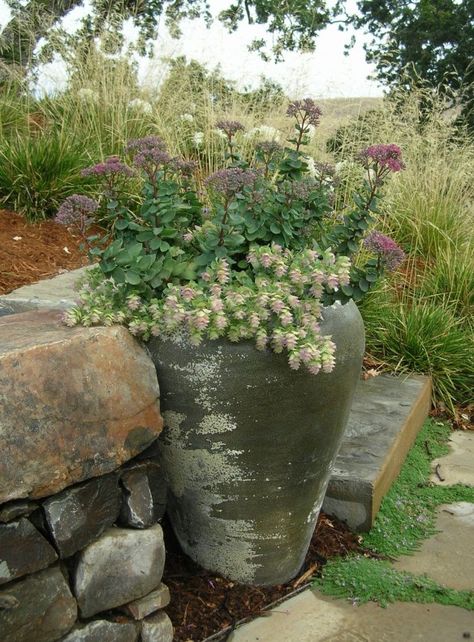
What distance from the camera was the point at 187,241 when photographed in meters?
2.14

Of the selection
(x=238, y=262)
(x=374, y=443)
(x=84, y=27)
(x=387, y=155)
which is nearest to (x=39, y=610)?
(x=238, y=262)

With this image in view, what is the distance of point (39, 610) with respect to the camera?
1627 millimetres

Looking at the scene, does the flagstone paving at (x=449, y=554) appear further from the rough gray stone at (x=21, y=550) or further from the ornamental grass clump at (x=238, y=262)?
the rough gray stone at (x=21, y=550)

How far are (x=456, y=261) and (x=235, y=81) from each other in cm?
290

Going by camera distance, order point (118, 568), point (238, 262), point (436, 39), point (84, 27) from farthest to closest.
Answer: point (436, 39)
point (84, 27)
point (238, 262)
point (118, 568)

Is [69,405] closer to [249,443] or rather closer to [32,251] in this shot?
[249,443]

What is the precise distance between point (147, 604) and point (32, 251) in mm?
2200

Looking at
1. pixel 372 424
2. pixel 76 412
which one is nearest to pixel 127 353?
pixel 76 412

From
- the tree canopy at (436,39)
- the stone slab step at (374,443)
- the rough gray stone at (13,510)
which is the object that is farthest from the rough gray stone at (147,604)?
the tree canopy at (436,39)

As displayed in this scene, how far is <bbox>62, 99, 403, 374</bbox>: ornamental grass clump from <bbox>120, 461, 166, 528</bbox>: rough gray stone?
360 millimetres

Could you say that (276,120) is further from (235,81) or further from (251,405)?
(251,405)

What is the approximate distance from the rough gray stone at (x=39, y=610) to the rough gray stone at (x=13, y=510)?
164 millimetres

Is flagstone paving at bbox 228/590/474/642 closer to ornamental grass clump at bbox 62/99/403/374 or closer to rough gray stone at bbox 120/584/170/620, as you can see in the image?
rough gray stone at bbox 120/584/170/620

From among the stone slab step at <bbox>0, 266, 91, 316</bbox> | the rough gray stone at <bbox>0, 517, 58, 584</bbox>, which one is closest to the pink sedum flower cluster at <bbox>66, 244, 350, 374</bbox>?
the stone slab step at <bbox>0, 266, 91, 316</bbox>
